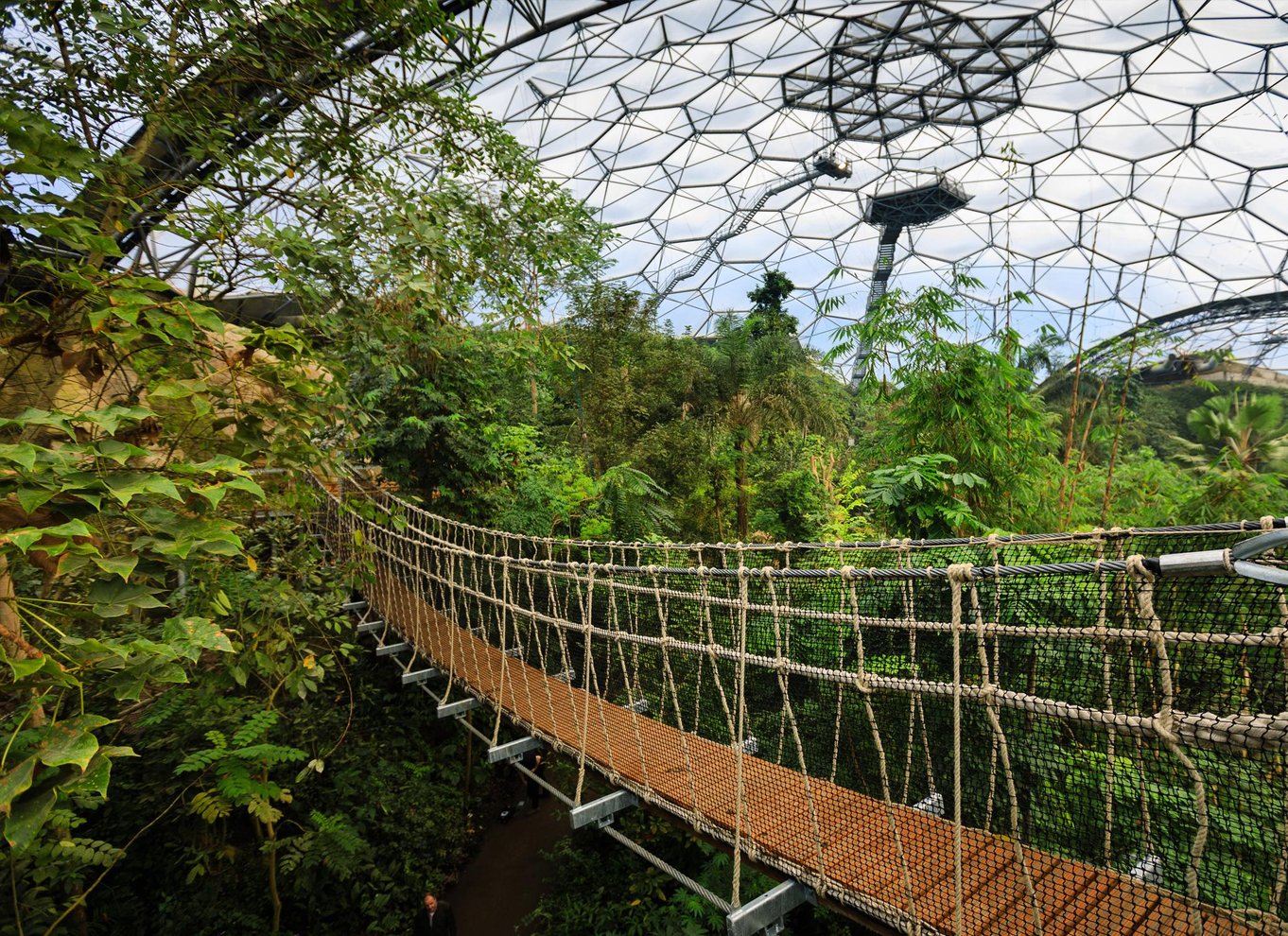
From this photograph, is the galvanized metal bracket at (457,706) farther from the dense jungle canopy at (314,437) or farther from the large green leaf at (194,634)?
the large green leaf at (194,634)

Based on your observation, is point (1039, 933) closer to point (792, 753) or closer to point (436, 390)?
point (792, 753)

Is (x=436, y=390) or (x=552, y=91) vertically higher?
(x=552, y=91)

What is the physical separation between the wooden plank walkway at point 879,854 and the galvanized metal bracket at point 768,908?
0.06 metres

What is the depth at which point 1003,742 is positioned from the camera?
1.35m

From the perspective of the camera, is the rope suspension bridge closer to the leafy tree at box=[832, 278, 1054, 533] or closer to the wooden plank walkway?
the wooden plank walkway

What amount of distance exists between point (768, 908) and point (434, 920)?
9.52 ft

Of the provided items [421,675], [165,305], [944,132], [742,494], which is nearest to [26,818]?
[165,305]

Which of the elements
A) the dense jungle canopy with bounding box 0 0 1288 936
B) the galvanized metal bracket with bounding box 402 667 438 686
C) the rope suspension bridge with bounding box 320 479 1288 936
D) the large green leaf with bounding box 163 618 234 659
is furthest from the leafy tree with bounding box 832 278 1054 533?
the large green leaf with bounding box 163 618 234 659

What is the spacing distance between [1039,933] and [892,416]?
339cm

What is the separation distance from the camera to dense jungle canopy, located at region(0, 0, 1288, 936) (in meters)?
1.17

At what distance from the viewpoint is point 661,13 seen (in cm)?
977

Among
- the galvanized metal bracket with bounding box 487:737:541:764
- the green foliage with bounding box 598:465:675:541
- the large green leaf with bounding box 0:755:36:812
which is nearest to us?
the large green leaf with bounding box 0:755:36:812

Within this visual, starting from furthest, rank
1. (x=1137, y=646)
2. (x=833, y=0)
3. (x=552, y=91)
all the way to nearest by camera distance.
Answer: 1. (x=552, y=91)
2. (x=833, y=0)
3. (x=1137, y=646)

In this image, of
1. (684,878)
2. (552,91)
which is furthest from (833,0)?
(684,878)
